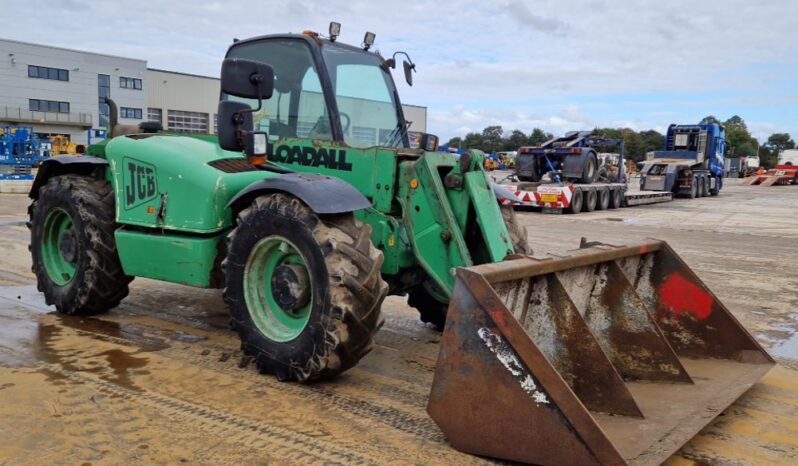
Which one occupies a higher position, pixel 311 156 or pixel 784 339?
pixel 311 156

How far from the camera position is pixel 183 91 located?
195 feet

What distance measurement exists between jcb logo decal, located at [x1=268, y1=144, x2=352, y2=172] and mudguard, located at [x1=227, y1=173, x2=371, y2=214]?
0.42 m

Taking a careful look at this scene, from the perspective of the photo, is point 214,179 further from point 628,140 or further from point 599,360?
point 628,140

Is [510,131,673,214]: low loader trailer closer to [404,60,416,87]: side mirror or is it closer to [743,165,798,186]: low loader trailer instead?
[404,60,416,87]: side mirror

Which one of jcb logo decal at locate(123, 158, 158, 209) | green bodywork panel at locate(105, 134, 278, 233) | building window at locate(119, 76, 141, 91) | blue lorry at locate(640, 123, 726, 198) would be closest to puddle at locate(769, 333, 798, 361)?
green bodywork panel at locate(105, 134, 278, 233)

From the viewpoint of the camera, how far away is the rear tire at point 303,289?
4.02 metres

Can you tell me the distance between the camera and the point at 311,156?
509 centimetres

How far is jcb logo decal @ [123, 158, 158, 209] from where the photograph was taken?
5.33m

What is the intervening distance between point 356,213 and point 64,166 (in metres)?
3.01

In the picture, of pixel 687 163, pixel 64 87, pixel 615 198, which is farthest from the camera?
pixel 64 87

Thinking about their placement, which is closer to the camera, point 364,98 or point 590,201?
point 364,98

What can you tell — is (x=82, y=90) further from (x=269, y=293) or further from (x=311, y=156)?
(x=269, y=293)

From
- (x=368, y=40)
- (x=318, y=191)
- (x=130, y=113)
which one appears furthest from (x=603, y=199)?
(x=130, y=113)

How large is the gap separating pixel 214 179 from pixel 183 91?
58.3 meters
